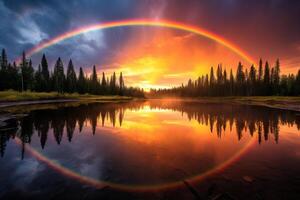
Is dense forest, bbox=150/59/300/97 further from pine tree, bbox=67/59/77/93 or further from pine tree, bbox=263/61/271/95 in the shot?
pine tree, bbox=67/59/77/93

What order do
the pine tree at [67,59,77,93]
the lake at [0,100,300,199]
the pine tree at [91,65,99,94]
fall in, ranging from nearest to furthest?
the lake at [0,100,300,199] → the pine tree at [67,59,77,93] → the pine tree at [91,65,99,94]

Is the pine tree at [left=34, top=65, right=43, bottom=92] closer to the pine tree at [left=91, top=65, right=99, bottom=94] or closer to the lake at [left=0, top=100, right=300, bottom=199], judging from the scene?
the pine tree at [left=91, top=65, right=99, bottom=94]

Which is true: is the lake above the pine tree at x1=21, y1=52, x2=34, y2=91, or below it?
below

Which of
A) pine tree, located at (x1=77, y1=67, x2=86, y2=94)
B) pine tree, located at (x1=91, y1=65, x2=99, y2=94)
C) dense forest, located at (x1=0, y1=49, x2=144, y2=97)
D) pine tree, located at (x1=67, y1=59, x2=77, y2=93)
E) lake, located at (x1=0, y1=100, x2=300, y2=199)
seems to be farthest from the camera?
pine tree, located at (x1=91, y1=65, x2=99, y2=94)

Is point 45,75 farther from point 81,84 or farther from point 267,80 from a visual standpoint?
point 267,80

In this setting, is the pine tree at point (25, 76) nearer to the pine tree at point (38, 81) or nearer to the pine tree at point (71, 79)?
the pine tree at point (38, 81)

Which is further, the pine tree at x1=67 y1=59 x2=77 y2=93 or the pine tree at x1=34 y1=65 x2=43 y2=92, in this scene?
the pine tree at x1=67 y1=59 x2=77 y2=93

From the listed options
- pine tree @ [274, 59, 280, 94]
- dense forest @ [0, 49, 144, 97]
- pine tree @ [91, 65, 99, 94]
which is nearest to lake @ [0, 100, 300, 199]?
dense forest @ [0, 49, 144, 97]

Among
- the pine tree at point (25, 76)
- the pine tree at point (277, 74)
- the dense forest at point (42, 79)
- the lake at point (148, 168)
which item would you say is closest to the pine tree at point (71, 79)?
the dense forest at point (42, 79)

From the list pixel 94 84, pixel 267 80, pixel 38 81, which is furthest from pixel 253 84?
pixel 38 81

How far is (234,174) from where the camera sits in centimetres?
590

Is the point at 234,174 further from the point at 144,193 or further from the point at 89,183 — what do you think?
the point at 89,183

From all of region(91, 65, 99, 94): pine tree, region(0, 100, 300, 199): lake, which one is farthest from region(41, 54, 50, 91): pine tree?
region(0, 100, 300, 199): lake

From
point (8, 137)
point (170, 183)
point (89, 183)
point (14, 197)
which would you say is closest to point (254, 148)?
point (170, 183)
